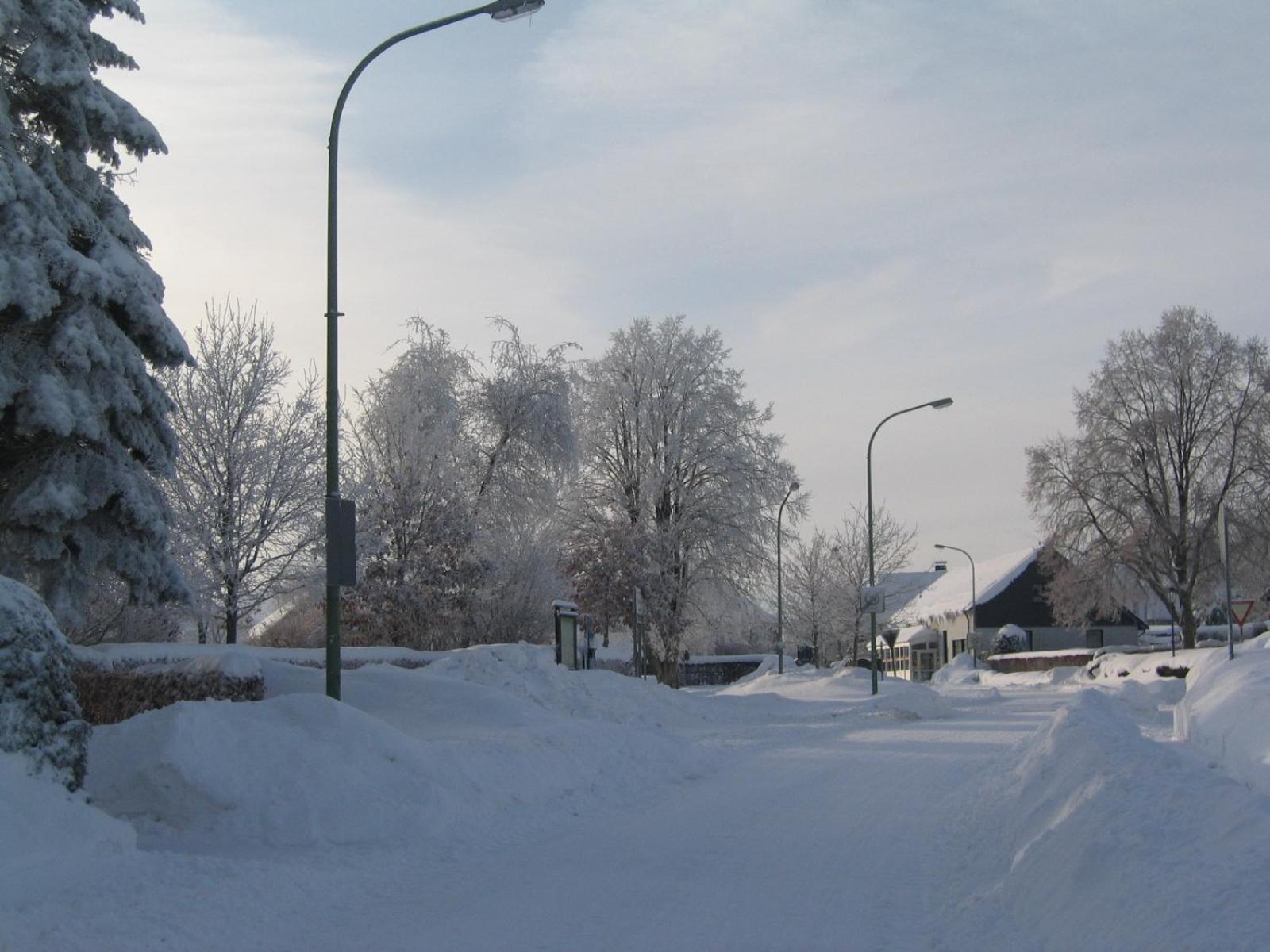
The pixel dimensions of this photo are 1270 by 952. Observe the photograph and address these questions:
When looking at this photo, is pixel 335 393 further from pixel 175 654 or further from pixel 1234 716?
pixel 1234 716

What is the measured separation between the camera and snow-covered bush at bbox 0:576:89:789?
27.6 ft

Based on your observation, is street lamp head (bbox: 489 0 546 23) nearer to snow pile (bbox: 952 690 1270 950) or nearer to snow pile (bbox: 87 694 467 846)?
snow pile (bbox: 87 694 467 846)

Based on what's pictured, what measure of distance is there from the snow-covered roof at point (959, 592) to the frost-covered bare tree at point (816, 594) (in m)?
10.6

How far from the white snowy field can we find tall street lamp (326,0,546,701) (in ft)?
5.50

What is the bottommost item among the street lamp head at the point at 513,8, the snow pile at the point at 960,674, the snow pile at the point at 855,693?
the snow pile at the point at 960,674

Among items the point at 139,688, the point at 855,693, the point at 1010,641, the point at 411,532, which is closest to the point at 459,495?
the point at 411,532

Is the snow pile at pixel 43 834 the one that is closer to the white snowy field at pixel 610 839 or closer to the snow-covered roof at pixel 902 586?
the white snowy field at pixel 610 839

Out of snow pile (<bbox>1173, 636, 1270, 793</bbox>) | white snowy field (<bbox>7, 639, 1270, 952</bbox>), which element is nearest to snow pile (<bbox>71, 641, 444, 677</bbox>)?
white snowy field (<bbox>7, 639, 1270, 952</bbox>)

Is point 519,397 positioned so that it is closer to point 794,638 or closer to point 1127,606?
point 1127,606

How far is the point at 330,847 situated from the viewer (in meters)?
9.81

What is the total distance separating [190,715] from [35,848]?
9.76 ft

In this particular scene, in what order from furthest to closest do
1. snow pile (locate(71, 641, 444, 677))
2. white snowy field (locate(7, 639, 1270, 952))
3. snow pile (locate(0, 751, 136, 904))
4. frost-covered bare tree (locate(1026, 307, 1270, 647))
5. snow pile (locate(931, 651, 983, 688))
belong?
snow pile (locate(931, 651, 983, 688)) → frost-covered bare tree (locate(1026, 307, 1270, 647)) → snow pile (locate(71, 641, 444, 677)) → snow pile (locate(0, 751, 136, 904)) → white snowy field (locate(7, 639, 1270, 952))

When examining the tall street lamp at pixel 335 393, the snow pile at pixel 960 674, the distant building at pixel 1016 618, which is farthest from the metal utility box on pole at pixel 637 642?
the distant building at pixel 1016 618

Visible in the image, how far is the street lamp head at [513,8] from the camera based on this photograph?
560 inches
